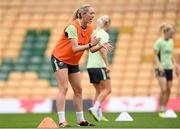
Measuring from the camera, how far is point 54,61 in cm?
1154

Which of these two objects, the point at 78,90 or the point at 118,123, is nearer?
the point at 78,90

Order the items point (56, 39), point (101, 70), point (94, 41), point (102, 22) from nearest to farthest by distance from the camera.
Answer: point (94, 41)
point (102, 22)
point (101, 70)
point (56, 39)

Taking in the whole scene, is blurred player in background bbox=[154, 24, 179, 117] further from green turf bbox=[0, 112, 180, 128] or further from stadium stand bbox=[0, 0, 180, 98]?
stadium stand bbox=[0, 0, 180, 98]

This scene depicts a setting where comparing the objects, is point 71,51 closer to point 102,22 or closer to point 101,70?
point 102,22

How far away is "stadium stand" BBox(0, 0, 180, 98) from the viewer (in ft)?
76.8

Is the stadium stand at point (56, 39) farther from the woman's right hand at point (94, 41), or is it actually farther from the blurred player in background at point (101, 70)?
the woman's right hand at point (94, 41)

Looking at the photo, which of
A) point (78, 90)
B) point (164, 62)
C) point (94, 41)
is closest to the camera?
point (94, 41)

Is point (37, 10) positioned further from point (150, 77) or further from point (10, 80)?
point (150, 77)

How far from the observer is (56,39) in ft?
83.1

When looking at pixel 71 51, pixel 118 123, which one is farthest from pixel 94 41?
pixel 118 123

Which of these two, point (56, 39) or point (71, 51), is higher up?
point (71, 51)

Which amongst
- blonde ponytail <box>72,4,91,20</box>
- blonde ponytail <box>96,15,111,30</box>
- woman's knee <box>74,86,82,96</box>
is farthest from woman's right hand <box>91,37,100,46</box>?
blonde ponytail <box>96,15,111,30</box>

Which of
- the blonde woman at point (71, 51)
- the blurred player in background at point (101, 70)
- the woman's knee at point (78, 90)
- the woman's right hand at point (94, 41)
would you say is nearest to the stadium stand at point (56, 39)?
the blurred player in background at point (101, 70)

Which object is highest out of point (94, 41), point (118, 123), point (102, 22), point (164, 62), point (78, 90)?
point (102, 22)
